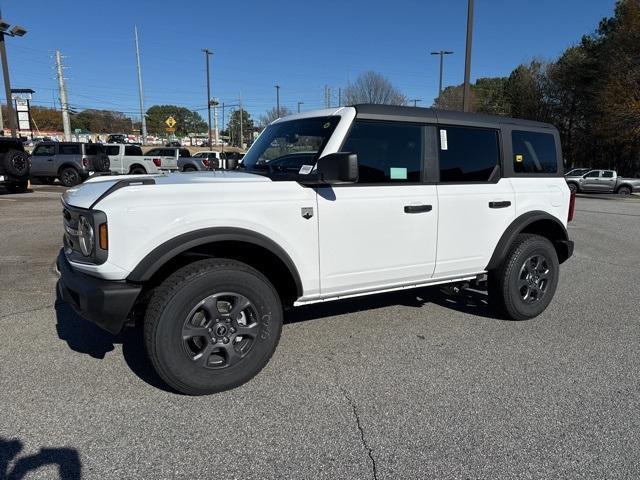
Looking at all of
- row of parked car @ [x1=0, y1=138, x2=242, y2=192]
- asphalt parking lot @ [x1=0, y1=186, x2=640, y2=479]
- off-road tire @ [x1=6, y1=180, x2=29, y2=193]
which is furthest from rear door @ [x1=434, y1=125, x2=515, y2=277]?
off-road tire @ [x1=6, y1=180, x2=29, y2=193]

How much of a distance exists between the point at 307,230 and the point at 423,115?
4.82ft

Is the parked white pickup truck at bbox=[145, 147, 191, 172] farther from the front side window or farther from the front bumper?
the front bumper

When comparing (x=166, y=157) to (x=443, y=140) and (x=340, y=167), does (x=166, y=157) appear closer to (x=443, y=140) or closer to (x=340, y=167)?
(x=443, y=140)

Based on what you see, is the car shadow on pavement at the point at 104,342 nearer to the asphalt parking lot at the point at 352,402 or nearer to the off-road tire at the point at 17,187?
the asphalt parking lot at the point at 352,402

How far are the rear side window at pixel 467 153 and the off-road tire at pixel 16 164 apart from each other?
15628 mm

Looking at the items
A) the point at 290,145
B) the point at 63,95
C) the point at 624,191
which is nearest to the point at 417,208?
the point at 290,145

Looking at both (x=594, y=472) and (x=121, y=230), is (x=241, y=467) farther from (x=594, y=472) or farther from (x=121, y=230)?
(x=594, y=472)

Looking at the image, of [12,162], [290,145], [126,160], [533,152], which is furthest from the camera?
[126,160]

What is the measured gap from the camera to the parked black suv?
1513 centimetres

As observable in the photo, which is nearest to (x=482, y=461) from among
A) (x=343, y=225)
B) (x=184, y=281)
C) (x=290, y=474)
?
(x=290, y=474)

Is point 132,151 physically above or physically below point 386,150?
above

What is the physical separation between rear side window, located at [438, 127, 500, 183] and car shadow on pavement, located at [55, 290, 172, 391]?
2757 mm

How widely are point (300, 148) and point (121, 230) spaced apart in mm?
1666

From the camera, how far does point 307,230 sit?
132 inches
